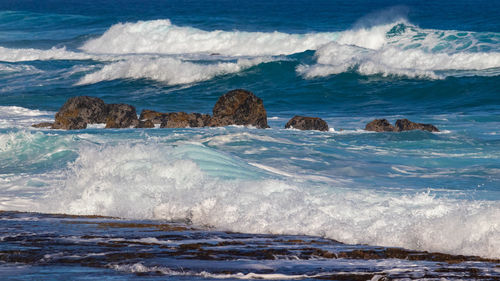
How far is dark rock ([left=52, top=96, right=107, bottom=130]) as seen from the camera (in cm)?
1797

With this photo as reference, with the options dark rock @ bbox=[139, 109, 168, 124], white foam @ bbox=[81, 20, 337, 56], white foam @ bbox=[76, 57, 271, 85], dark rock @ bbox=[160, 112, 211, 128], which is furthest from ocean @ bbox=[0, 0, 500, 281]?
white foam @ bbox=[81, 20, 337, 56]

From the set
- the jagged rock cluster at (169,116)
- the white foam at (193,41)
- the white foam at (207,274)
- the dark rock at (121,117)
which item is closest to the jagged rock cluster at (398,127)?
the jagged rock cluster at (169,116)

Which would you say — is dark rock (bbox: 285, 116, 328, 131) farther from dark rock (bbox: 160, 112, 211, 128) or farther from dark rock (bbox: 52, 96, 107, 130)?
dark rock (bbox: 52, 96, 107, 130)

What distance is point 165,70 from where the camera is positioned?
32625 millimetres

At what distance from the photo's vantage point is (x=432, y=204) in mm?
7773

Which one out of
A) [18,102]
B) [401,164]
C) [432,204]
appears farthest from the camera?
[18,102]

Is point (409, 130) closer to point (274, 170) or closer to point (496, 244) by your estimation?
point (274, 170)

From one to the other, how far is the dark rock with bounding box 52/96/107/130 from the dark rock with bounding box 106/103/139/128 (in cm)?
31

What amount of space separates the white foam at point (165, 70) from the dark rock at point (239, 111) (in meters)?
13.3

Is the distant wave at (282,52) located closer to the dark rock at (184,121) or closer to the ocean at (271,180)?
the ocean at (271,180)

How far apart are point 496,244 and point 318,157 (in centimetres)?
703

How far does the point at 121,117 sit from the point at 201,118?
6.36 ft

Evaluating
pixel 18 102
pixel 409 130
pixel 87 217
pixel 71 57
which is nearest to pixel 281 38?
pixel 71 57

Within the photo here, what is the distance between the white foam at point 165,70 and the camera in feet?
104
